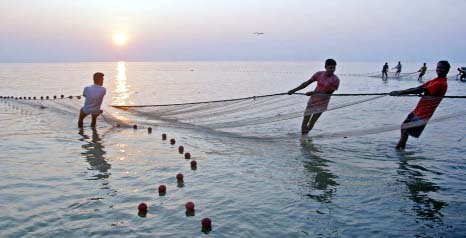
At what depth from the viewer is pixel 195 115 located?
40.8 ft

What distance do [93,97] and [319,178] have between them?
7.61 meters

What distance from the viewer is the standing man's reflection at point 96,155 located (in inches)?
292

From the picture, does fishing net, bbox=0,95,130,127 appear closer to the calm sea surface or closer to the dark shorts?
the calm sea surface

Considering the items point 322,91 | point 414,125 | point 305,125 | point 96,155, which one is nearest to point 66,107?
point 96,155

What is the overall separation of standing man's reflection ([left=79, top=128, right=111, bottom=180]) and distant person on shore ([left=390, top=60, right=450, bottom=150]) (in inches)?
230

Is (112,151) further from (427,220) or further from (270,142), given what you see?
(427,220)

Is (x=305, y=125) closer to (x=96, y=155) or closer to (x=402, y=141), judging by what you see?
(x=402, y=141)

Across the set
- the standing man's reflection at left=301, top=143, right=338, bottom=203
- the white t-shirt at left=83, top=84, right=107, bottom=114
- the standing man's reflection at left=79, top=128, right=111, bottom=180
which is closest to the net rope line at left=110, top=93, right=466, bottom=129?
the standing man's reflection at left=301, top=143, right=338, bottom=203

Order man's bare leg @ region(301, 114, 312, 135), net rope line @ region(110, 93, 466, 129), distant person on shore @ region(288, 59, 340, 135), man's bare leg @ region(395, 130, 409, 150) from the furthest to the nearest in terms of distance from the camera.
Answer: man's bare leg @ region(301, 114, 312, 135)
net rope line @ region(110, 93, 466, 129)
distant person on shore @ region(288, 59, 340, 135)
man's bare leg @ region(395, 130, 409, 150)

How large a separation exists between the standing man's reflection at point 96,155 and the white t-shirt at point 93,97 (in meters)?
1.03

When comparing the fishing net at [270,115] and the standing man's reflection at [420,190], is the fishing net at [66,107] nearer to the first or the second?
the fishing net at [270,115]

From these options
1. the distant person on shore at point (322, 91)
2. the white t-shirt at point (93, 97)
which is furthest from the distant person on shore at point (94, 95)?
the distant person on shore at point (322, 91)

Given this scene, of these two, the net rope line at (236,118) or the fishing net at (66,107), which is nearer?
the net rope line at (236,118)

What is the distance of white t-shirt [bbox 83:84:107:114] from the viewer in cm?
1195
